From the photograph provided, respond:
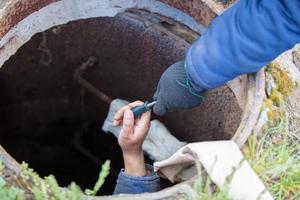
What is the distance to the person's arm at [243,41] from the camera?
60.6 inches

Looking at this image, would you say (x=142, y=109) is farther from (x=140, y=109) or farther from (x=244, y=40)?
(x=244, y=40)

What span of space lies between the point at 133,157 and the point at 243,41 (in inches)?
27.8

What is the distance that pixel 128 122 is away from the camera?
198cm

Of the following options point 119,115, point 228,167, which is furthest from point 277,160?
point 119,115

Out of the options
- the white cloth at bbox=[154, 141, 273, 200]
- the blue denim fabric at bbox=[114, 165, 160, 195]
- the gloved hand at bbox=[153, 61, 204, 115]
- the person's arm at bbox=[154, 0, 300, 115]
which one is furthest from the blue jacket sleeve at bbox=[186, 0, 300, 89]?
the blue denim fabric at bbox=[114, 165, 160, 195]

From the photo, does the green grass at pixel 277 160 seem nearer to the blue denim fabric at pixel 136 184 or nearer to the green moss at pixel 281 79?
the green moss at pixel 281 79

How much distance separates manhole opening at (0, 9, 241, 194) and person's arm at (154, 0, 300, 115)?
50 centimetres

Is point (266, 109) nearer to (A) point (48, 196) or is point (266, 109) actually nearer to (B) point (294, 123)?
(B) point (294, 123)

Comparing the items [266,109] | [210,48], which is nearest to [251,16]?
[210,48]

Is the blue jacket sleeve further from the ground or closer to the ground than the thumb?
further from the ground

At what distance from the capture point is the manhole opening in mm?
2475

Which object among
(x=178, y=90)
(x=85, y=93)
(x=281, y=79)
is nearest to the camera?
(x=178, y=90)

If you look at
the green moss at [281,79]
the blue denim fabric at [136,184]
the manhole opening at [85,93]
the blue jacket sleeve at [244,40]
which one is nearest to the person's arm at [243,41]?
the blue jacket sleeve at [244,40]

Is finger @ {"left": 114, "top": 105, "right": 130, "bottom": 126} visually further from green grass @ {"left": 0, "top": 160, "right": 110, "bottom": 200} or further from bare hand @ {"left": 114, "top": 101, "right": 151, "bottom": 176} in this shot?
green grass @ {"left": 0, "top": 160, "right": 110, "bottom": 200}
